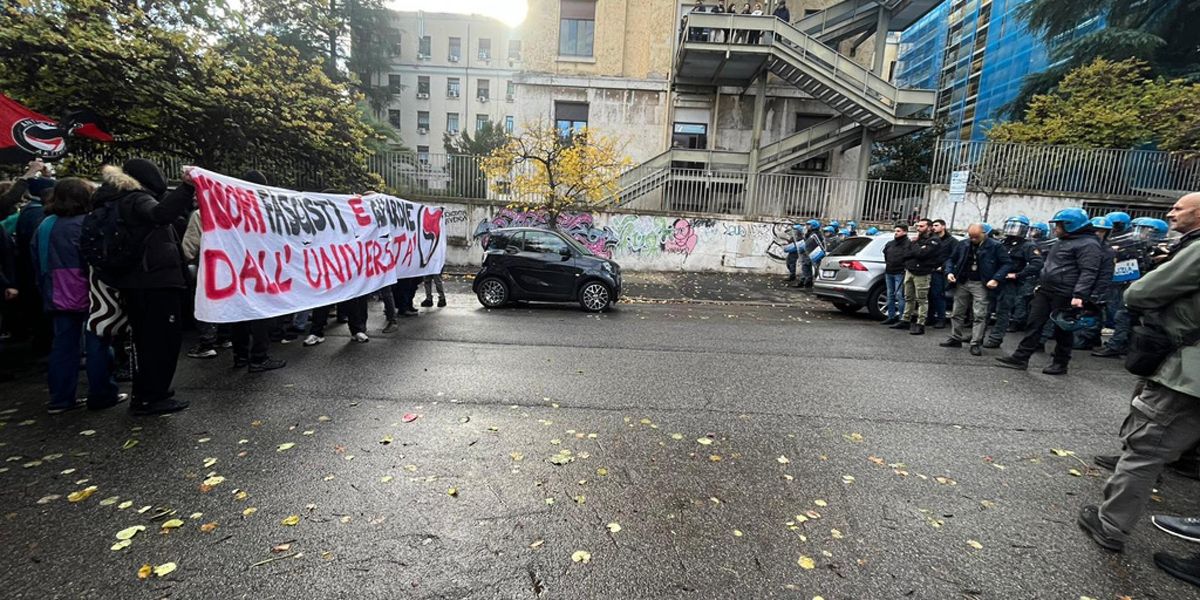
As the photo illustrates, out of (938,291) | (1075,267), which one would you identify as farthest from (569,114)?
(1075,267)

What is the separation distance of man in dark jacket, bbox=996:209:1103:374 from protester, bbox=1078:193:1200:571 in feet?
12.0

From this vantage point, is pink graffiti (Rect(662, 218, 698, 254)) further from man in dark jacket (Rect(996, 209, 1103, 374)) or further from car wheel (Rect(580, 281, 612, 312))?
man in dark jacket (Rect(996, 209, 1103, 374))

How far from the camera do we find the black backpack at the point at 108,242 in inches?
152

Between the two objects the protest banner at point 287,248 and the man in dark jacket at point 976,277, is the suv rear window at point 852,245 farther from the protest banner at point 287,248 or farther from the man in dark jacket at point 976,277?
the protest banner at point 287,248

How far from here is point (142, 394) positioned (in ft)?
13.9

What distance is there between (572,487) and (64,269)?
4.36 metres

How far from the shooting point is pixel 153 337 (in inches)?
163

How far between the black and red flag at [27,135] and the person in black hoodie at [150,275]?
5745 mm

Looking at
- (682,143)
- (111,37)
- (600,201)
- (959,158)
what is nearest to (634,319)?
(600,201)

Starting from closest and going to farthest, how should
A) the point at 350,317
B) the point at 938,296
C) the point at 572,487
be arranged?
the point at 572,487
the point at 350,317
the point at 938,296

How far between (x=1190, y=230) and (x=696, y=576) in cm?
356

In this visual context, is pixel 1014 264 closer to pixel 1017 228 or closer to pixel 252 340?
pixel 1017 228

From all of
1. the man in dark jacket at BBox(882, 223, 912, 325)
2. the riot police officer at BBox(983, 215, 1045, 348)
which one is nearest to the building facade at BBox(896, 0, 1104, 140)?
the man in dark jacket at BBox(882, 223, 912, 325)

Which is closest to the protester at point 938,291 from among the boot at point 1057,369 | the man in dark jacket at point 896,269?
the man in dark jacket at point 896,269
